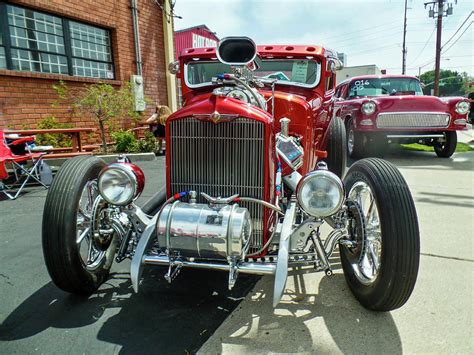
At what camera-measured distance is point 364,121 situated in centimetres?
689

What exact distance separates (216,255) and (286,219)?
0.48 m

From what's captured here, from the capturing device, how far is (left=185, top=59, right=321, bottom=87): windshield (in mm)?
3424

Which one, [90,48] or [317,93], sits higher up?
[90,48]

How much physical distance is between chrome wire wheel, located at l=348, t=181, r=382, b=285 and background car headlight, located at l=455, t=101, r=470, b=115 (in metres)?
5.94

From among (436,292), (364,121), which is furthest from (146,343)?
(364,121)

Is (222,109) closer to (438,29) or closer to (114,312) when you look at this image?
(114,312)

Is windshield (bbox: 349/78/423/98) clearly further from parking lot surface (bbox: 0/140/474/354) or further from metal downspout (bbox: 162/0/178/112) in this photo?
metal downspout (bbox: 162/0/178/112)

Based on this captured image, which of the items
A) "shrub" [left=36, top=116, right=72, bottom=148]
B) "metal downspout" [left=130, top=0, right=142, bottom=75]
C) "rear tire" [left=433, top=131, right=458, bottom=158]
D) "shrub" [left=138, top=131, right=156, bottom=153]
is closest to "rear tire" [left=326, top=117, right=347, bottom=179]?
"rear tire" [left=433, top=131, right=458, bottom=158]

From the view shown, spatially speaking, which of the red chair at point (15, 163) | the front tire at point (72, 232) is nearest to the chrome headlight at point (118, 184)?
the front tire at point (72, 232)

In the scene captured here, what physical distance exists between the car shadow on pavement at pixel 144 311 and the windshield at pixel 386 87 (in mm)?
6565

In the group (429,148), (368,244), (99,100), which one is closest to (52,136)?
(99,100)

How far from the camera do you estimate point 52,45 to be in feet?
25.6

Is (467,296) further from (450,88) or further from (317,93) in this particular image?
(450,88)

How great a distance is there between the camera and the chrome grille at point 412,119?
682 cm
